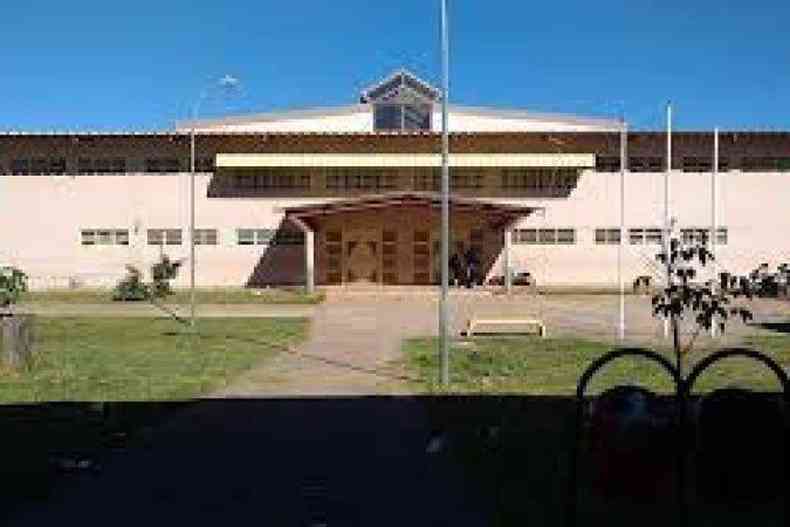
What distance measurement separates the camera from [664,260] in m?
15.4

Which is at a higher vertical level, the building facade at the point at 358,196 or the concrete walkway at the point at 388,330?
the building facade at the point at 358,196

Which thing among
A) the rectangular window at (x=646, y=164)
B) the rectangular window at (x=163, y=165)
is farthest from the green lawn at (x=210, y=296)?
the rectangular window at (x=646, y=164)

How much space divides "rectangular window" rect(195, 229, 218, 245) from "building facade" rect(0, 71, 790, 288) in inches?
6.1

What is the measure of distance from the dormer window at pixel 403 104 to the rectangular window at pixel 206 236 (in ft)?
26.2

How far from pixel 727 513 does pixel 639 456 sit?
2.34 metres

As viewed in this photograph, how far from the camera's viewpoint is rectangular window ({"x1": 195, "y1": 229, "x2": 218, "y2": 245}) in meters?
55.8

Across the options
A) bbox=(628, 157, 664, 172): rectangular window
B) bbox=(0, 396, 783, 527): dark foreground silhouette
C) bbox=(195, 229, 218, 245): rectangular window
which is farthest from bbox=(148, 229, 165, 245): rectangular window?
bbox=(0, 396, 783, 527): dark foreground silhouette

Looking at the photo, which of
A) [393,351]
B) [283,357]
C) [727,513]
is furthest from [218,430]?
[393,351]

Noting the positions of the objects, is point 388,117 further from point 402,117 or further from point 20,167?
point 20,167

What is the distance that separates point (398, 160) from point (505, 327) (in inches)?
917

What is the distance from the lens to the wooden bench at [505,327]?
31.7 metres

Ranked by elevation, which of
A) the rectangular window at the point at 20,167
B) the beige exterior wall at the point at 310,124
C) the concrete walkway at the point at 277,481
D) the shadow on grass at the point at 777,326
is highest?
the beige exterior wall at the point at 310,124

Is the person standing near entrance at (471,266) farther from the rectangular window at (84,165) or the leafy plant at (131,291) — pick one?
the rectangular window at (84,165)

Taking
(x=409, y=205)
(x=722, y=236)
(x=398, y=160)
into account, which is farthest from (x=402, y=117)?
(x=722, y=236)
